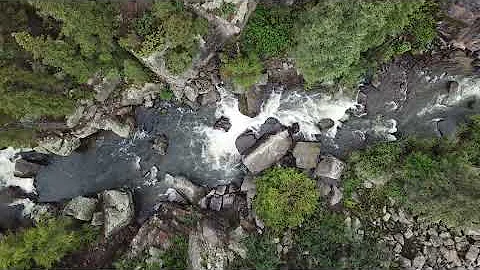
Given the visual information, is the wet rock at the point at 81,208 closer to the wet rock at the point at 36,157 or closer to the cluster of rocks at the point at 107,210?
the cluster of rocks at the point at 107,210

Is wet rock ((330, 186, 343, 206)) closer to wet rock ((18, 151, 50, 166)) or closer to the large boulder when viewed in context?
the large boulder

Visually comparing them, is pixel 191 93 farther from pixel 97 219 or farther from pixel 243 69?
pixel 97 219

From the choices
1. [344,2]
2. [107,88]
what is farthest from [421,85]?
[107,88]

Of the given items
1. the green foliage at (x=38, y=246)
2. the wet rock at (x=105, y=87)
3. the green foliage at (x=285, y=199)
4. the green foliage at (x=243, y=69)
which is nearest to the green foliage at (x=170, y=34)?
the green foliage at (x=243, y=69)

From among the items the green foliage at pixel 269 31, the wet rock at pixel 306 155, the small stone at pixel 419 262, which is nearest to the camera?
the green foliage at pixel 269 31

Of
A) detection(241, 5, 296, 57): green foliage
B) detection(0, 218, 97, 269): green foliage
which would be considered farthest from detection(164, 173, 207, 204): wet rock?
detection(241, 5, 296, 57): green foliage

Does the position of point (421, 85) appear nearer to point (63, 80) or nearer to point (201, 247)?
point (201, 247)

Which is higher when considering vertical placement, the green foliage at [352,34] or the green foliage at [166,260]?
the green foliage at [352,34]
